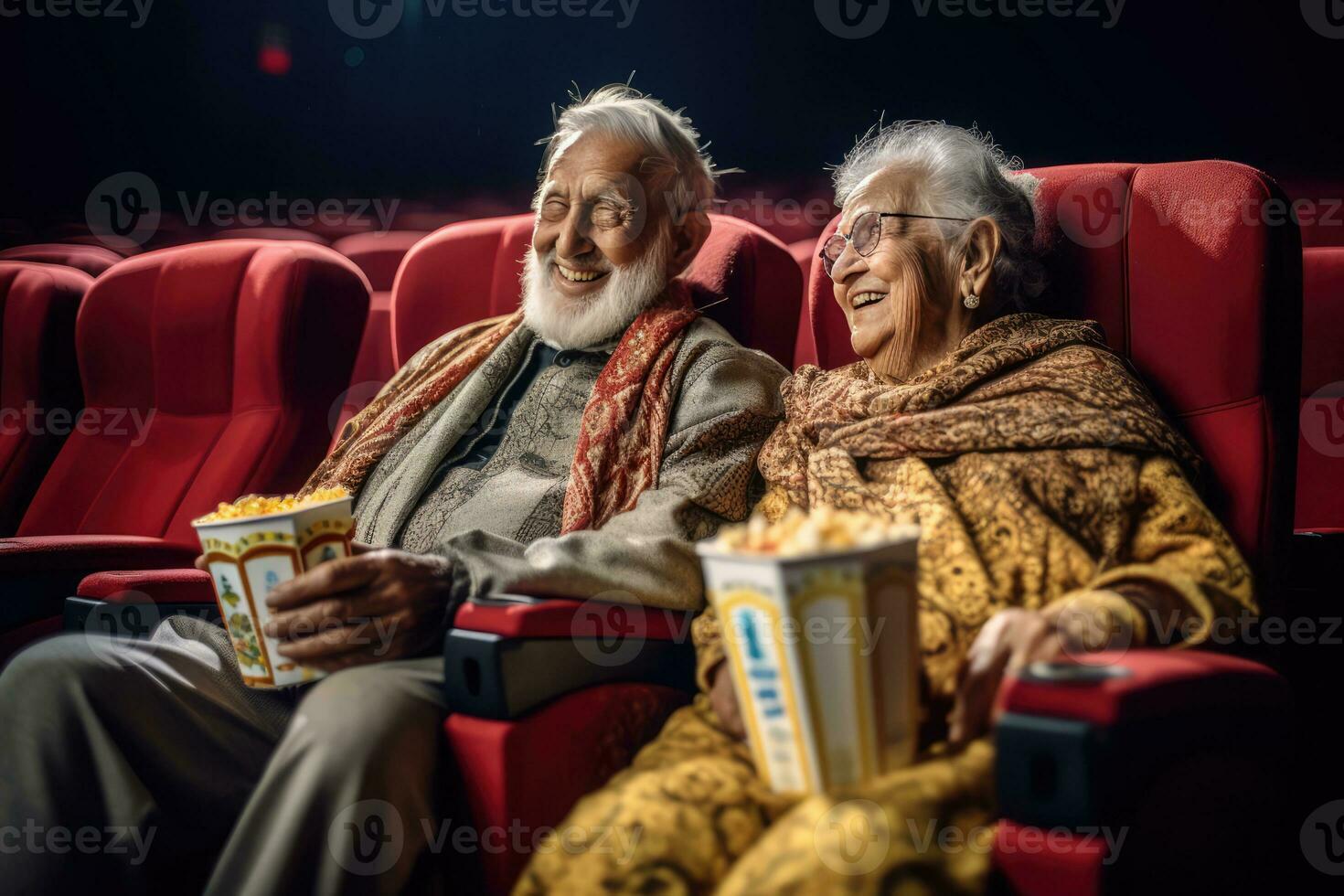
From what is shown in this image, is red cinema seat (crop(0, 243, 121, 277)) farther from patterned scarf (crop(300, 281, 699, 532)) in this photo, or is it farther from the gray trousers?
the gray trousers

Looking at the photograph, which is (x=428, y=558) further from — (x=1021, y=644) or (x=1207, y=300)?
(x=1207, y=300)

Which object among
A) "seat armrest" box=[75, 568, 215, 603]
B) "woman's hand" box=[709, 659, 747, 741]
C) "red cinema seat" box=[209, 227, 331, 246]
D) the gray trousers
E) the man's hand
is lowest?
the gray trousers

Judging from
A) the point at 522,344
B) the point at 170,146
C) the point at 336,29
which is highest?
the point at 336,29

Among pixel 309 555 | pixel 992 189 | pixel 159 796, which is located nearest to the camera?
pixel 309 555

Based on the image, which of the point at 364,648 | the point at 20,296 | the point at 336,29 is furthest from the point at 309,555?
the point at 336,29

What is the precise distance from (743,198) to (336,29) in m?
1.50

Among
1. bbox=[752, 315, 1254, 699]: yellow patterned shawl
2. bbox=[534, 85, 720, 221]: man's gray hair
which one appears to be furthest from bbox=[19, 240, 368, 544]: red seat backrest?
bbox=[752, 315, 1254, 699]: yellow patterned shawl

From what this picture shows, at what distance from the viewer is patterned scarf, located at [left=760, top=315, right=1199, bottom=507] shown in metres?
1.31

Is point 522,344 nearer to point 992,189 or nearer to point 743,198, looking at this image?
point 992,189

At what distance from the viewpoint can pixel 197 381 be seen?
91.4 inches

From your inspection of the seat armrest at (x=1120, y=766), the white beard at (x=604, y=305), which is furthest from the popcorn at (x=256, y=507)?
the seat armrest at (x=1120, y=766)

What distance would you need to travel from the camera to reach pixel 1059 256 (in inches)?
62.6

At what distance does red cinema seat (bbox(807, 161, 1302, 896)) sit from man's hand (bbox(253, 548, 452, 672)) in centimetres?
73

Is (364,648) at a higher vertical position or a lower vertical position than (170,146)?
lower
